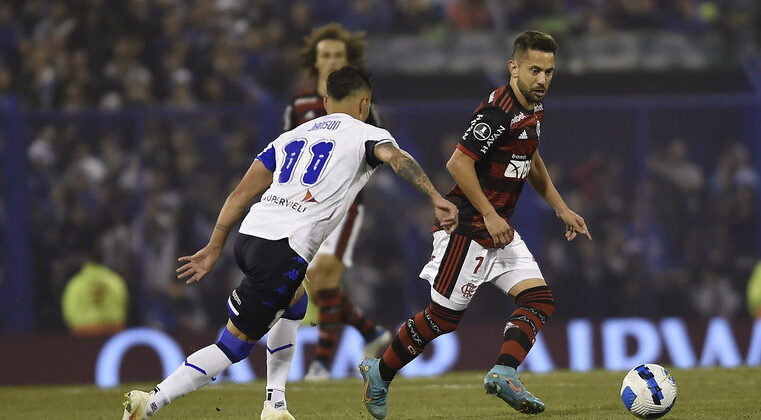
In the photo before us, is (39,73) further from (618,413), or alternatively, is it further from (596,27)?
(618,413)

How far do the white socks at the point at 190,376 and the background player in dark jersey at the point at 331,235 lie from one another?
3693mm

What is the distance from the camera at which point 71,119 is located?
14086mm

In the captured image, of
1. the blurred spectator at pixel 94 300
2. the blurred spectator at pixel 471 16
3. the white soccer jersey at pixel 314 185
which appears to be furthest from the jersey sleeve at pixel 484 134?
the blurred spectator at pixel 471 16

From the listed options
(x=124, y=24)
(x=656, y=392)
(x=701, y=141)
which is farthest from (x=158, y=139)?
(x=656, y=392)

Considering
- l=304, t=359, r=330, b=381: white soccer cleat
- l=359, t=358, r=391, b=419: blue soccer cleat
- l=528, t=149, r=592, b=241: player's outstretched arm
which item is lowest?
l=304, t=359, r=330, b=381: white soccer cleat

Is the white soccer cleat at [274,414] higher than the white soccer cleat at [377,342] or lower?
higher

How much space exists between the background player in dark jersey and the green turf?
0.49 m

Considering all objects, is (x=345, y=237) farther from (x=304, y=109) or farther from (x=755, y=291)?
(x=755, y=291)

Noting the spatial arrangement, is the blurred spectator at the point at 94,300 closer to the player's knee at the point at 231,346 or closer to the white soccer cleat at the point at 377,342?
the white soccer cleat at the point at 377,342

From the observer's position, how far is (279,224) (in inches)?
234

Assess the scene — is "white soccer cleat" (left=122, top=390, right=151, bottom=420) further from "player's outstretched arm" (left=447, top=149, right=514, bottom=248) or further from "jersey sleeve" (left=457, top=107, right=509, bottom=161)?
"jersey sleeve" (left=457, top=107, right=509, bottom=161)

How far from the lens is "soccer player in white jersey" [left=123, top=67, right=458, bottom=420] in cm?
586

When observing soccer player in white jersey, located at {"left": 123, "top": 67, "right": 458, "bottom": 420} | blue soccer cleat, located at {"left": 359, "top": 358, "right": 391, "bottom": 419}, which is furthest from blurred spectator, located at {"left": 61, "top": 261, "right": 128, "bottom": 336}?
soccer player in white jersey, located at {"left": 123, "top": 67, "right": 458, "bottom": 420}

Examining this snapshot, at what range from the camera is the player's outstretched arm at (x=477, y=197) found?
6.35m
